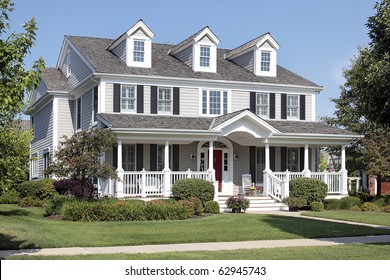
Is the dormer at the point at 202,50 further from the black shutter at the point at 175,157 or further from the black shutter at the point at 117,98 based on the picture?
the black shutter at the point at 117,98

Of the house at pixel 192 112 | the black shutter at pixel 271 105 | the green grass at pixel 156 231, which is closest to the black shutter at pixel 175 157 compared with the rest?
the house at pixel 192 112

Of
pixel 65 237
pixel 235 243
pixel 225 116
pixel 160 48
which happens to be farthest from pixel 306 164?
pixel 65 237

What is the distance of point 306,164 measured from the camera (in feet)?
91.9

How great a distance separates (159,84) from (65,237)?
1424 cm

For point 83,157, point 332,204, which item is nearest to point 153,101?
point 83,157

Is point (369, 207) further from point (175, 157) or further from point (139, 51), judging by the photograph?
point (139, 51)

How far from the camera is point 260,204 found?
85.0ft

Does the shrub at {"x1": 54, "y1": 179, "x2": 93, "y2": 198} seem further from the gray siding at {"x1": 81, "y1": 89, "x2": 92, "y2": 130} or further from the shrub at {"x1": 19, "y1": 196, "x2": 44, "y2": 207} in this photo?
the gray siding at {"x1": 81, "y1": 89, "x2": 92, "y2": 130}

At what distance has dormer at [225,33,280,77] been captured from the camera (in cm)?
3055

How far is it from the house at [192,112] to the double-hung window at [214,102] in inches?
2.0

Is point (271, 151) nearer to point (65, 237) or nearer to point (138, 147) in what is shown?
point (138, 147)

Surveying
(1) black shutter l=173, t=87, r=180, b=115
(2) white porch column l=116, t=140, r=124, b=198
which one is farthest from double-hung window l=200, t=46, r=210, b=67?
(2) white porch column l=116, t=140, r=124, b=198

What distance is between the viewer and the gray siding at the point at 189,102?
28.1 meters

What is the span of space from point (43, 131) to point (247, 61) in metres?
13.1
